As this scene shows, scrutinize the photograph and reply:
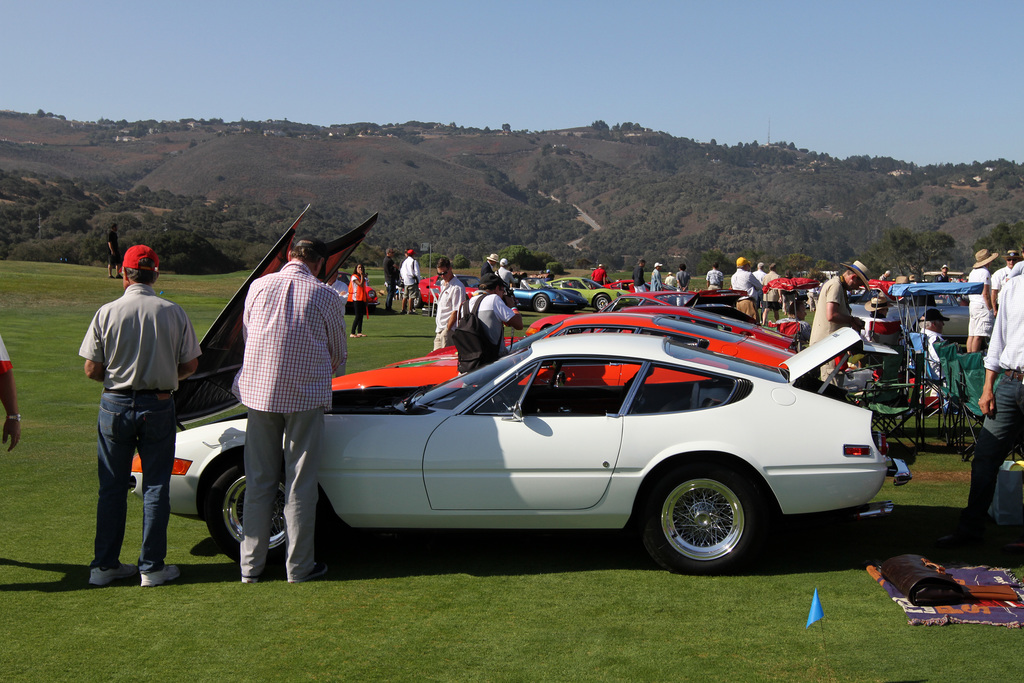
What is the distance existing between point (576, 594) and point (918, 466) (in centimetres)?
458

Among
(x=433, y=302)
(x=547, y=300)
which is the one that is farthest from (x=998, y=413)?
(x=547, y=300)

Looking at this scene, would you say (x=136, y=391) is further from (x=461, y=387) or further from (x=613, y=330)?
(x=613, y=330)

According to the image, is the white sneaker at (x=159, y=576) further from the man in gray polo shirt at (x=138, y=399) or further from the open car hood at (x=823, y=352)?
the open car hood at (x=823, y=352)

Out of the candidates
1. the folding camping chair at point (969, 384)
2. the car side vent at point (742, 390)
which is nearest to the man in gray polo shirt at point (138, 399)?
the car side vent at point (742, 390)

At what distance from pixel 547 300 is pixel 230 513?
27.8m

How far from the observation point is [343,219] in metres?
167

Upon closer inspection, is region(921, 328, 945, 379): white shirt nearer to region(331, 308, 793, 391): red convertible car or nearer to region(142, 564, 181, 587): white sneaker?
region(331, 308, 793, 391): red convertible car

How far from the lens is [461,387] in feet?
17.4

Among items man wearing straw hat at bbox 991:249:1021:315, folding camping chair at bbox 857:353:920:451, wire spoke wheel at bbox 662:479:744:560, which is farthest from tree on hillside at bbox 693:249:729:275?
wire spoke wheel at bbox 662:479:744:560

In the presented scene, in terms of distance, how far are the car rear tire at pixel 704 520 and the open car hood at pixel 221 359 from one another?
241 centimetres

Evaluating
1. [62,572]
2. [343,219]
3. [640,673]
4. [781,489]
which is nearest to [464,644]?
[640,673]

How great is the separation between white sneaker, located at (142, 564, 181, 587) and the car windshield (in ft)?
5.44

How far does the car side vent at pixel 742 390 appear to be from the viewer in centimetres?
498

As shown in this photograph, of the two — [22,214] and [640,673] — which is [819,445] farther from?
[22,214]
